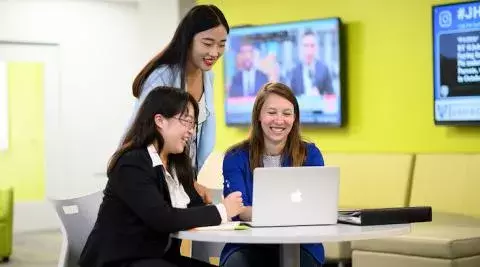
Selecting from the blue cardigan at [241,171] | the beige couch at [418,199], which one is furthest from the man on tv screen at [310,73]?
the blue cardigan at [241,171]

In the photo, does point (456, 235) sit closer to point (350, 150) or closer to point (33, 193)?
point (350, 150)

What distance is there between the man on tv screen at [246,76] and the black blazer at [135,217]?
4160 mm

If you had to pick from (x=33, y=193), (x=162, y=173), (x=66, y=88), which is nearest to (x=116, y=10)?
(x=66, y=88)

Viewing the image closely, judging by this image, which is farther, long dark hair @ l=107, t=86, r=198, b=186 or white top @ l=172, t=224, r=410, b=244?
long dark hair @ l=107, t=86, r=198, b=186

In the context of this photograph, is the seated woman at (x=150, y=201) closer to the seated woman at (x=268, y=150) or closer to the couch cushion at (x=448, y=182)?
the seated woman at (x=268, y=150)

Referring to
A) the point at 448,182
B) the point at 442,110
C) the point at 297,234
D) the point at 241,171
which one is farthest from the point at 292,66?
the point at 297,234

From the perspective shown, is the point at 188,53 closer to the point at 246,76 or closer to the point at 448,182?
the point at 448,182

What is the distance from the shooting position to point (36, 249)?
335 inches

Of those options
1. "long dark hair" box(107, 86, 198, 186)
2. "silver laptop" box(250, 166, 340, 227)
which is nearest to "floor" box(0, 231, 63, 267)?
"long dark hair" box(107, 86, 198, 186)

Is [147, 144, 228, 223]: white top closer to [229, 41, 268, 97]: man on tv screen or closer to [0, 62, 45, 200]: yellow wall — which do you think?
[229, 41, 268, 97]: man on tv screen

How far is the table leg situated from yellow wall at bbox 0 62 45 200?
7.03 m

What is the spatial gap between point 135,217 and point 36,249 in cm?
558

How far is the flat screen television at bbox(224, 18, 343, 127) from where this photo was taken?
6836 millimetres

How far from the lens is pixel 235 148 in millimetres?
3883
